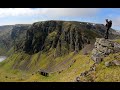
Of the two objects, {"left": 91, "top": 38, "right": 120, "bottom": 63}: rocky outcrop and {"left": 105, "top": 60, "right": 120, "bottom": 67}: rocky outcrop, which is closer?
{"left": 105, "top": 60, "right": 120, "bottom": 67}: rocky outcrop

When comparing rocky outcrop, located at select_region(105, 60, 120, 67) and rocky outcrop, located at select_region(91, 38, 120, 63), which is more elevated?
rocky outcrop, located at select_region(91, 38, 120, 63)

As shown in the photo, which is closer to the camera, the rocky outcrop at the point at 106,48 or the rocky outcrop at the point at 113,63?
the rocky outcrop at the point at 113,63

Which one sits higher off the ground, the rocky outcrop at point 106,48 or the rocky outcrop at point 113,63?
the rocky outcrop at point 106,48

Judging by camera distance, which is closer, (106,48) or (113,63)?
(113,63)

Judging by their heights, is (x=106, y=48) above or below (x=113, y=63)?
above
